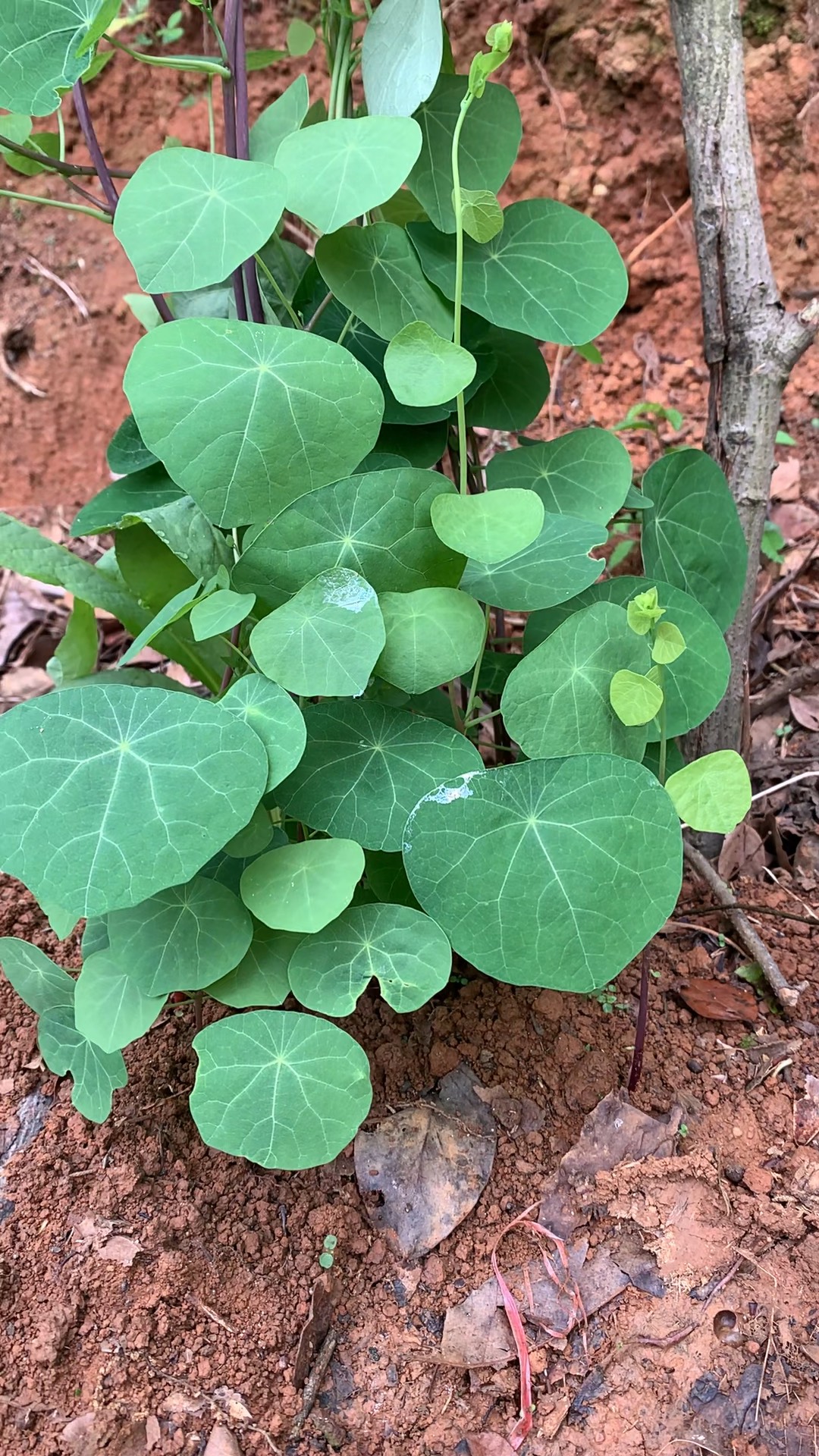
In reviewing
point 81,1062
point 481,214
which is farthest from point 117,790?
point 481,214

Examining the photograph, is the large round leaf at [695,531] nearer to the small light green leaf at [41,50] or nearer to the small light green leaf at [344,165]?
the small light green leaf at [344,165]

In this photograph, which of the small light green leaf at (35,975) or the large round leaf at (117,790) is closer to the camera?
the large round leaf at (117,790)

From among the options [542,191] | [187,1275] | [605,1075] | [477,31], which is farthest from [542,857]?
[477,31]

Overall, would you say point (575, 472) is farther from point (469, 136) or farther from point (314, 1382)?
point (314, 1382)

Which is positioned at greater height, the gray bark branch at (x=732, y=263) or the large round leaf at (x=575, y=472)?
the gray bark branch at (x=732, y=263)

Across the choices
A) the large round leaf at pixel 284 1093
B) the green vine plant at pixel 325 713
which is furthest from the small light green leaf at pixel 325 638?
the large round leaf at pixel 284 1093

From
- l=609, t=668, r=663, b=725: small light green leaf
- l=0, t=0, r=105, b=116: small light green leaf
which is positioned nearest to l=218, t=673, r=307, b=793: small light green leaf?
l=609, t=668, r=663, b=725: small light green leaf
